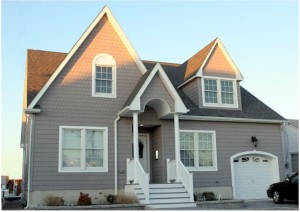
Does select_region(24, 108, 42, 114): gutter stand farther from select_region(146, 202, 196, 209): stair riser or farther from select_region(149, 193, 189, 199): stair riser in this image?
select_region(146, 202, 196, 209): stair riser

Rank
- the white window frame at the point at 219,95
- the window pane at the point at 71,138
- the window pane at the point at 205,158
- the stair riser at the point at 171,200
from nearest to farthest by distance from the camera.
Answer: the stair riser at the point at 171,200, the window pane at the point at 71,138, the window pane at the point at 205,158, the white window frame at the point at 219,95

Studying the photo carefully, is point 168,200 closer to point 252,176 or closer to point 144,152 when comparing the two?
point 144,152

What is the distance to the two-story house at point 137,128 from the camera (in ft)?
50.2

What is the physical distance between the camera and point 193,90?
64.4 ft

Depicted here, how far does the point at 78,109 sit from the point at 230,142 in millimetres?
7667

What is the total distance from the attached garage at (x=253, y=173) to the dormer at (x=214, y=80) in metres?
2.74

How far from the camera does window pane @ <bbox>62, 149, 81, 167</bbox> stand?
51.2 feet

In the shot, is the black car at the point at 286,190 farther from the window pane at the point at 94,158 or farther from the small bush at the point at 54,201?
the small bush at the point at 54,201

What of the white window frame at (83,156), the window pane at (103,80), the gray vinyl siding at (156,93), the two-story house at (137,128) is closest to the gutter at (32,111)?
the two-story house at (137,128)

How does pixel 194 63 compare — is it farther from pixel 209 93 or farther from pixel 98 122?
pixel 98 122

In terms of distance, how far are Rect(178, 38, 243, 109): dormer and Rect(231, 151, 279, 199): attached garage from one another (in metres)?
2.74

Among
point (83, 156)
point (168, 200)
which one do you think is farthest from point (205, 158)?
point (83, 156)

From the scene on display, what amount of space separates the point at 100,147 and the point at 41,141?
2.50 m

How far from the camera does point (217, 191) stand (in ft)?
58.3
